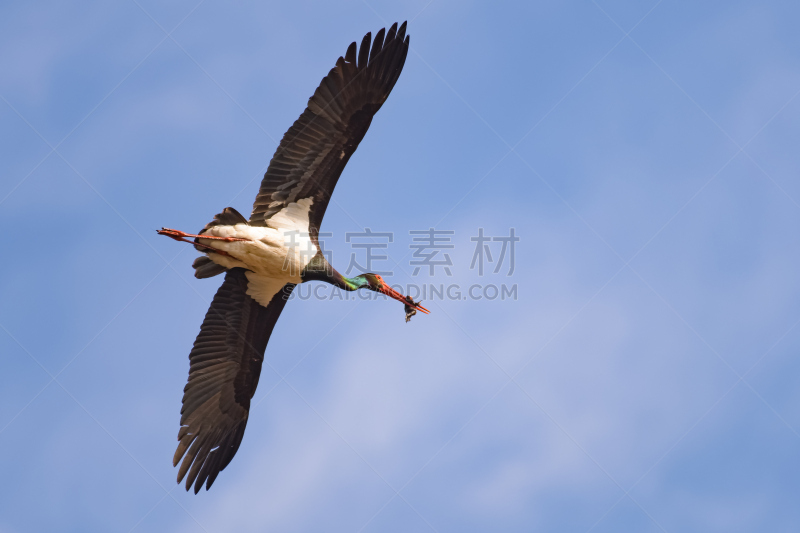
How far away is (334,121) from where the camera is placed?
14.7m

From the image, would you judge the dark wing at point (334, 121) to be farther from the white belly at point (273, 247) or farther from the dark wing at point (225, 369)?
the dark wing at point (225, 369)

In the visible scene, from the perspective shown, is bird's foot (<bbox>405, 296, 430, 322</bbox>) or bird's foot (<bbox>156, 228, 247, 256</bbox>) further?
bird's foot (<bbox>405, 296, 430, 322</bbox>)

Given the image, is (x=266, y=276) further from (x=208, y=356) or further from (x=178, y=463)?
(x=178, y=463)

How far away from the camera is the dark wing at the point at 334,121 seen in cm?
1462

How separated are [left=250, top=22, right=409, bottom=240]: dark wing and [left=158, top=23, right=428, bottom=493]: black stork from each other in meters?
0.02

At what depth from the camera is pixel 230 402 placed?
1583 cm

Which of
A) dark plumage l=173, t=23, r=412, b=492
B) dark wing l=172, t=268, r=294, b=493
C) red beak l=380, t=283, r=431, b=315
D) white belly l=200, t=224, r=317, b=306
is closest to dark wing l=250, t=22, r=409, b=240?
dark plumage l=173, t=23, r=412, b=492

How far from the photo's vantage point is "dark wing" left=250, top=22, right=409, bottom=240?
14.6 meters

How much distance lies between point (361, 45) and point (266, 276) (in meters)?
4.03

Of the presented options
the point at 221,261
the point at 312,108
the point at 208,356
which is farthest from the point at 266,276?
the point at 312,108

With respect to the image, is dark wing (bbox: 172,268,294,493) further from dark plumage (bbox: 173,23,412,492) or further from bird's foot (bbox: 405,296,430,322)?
bird's foot (bbox: 405,296,430,322)

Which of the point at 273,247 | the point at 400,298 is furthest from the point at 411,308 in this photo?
the point at 273,247

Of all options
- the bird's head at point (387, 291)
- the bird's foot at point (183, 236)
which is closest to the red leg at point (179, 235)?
the bird's foot at point (183, 236)

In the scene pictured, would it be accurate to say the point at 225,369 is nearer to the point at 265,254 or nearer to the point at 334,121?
the point at 265,254
